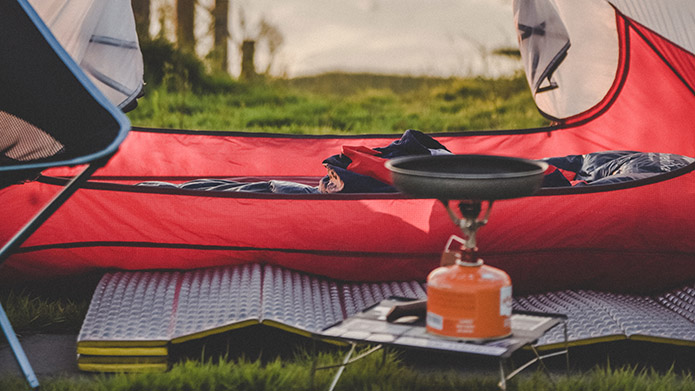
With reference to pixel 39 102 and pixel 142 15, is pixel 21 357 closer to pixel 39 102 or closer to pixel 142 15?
pixel 39 102

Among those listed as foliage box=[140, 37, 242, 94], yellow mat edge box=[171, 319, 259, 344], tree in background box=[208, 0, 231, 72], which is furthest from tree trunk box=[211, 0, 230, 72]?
yellow mat edge box=[171, 319, 259, 344]

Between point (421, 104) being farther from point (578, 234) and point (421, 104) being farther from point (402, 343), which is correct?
point (402, 343)

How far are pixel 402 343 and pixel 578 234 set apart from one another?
0.90 meters

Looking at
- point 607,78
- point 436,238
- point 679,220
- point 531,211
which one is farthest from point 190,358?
point 607,78

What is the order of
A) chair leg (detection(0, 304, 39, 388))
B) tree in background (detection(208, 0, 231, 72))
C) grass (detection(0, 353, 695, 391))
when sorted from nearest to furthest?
chair leg (detection(0, 304, 39, 388)) → grass (detection(0, 353, 695, 391)) → tree in background (detection(208, 0, 231, 72))

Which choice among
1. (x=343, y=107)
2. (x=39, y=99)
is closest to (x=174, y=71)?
(x=343, y=107)

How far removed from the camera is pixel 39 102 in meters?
1.88

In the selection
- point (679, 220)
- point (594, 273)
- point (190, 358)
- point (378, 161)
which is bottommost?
point (190, 358)

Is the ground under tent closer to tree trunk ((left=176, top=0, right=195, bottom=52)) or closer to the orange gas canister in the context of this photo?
the orange gas canister

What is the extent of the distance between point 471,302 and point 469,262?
8cm

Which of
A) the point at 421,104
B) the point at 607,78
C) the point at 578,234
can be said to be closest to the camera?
the point at 578,234

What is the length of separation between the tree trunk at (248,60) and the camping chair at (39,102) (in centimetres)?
430

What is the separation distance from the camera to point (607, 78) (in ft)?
10.0

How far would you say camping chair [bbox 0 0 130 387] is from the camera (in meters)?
1.77
